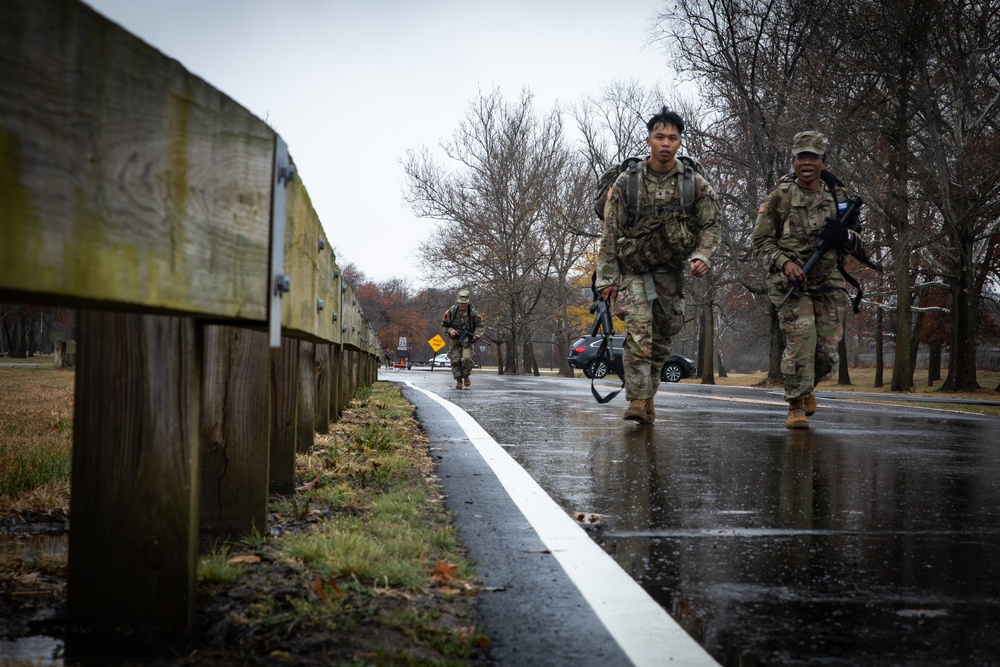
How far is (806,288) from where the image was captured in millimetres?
8484

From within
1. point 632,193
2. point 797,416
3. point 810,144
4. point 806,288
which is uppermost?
point 810,144

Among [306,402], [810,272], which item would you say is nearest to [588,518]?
[306,402]

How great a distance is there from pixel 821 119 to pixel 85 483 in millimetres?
24497

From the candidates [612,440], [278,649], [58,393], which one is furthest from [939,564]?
[58,393]

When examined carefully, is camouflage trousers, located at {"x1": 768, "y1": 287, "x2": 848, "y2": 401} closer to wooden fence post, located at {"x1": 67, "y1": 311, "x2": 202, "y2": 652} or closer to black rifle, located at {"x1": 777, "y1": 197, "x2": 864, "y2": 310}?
black rifle, located at {"x1": 777, "y1": 197, "x2": 864, "y2": 310}

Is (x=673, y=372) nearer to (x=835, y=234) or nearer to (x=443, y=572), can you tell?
(x=835, y=234)

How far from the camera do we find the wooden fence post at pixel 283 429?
438cm

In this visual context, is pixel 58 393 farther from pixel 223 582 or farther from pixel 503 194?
pixel 503 194

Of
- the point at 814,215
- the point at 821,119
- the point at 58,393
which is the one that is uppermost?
the point at 821,119

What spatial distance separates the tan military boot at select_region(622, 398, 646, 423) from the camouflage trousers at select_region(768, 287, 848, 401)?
3.94 ft

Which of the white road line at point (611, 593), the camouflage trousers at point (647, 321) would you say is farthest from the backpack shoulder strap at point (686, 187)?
the white road line at point (611, 593)

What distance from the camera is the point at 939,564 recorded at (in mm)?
3193

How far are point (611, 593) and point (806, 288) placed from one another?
628 cm

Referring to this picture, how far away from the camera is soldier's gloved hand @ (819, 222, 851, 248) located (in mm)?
8242
